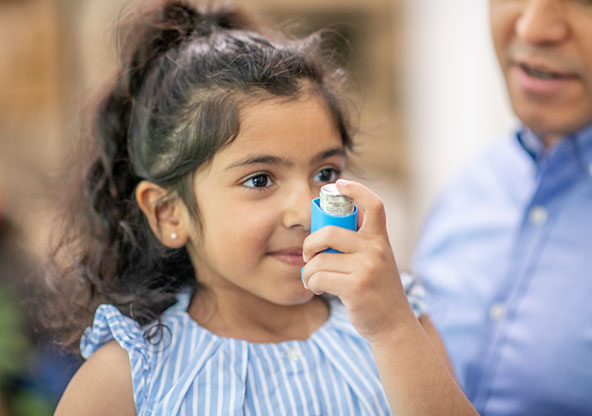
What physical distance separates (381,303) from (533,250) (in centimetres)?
71

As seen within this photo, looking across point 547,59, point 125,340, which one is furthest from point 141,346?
point 547,59

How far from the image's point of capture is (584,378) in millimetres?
1344

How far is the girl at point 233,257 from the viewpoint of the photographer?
1.01 metres

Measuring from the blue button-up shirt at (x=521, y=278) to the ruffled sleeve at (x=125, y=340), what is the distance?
825mm

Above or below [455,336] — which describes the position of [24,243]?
above

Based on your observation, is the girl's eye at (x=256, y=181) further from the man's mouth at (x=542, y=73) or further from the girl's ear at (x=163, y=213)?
the man's mouth at (x=542, y=73)

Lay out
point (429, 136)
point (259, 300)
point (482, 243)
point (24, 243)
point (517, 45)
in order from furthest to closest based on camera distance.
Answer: point (429, 136)
point (24, 243)
point (482, 243)
point (517, 45)
point (259, 300)

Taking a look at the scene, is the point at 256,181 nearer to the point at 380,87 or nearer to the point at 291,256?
the point at 291,256

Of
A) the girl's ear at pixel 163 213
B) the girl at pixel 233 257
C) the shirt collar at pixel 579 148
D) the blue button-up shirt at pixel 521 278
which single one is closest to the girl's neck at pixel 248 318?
the girl at pixel 233 257

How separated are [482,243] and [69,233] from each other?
3.48ft

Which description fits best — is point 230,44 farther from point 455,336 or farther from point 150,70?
point 455,336

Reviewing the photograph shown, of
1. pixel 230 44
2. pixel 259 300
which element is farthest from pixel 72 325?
pixel 230 44

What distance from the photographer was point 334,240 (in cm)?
97

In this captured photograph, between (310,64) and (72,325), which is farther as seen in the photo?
(72,325)
